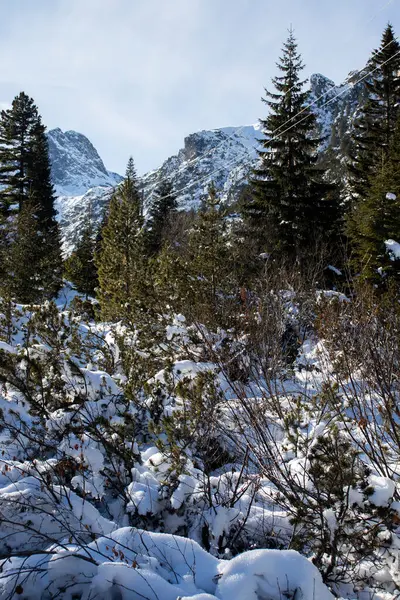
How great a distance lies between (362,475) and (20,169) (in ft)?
88.6

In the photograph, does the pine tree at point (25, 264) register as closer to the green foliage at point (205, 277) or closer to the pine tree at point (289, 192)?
the green foliage at point (205, 277)

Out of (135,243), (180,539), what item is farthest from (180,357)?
(135,243)

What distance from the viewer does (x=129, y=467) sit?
328 cm

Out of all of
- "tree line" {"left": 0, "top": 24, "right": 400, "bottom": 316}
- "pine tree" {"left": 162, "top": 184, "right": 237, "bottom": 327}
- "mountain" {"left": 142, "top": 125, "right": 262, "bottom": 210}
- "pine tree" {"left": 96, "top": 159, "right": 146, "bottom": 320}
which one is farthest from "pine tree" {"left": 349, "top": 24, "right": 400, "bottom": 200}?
"mountain" {"left": 142, "top": 125, "right": 262, "bottom": 210}

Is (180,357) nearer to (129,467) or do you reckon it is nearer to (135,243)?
(129,467)

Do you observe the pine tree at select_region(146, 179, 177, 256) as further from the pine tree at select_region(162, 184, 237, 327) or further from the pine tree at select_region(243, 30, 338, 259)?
the pine tree at select_region(162, 184, 237, 327)

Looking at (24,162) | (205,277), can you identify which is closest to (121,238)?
(205,277)

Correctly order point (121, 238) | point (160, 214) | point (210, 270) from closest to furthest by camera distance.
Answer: point (210, 270) < point (121, 238) < point (160, 214)

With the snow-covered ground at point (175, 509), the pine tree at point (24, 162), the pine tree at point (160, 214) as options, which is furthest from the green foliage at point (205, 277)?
the pine tree at point (24, 162)

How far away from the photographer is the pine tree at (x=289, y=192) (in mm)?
14281

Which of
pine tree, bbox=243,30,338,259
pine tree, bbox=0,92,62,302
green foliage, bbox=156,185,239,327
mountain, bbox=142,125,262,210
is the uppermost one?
mountain, bbox=142,125,262,210

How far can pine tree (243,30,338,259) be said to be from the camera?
14.3 meters

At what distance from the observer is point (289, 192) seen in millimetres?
14727

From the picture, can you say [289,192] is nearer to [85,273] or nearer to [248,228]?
[248,228]
